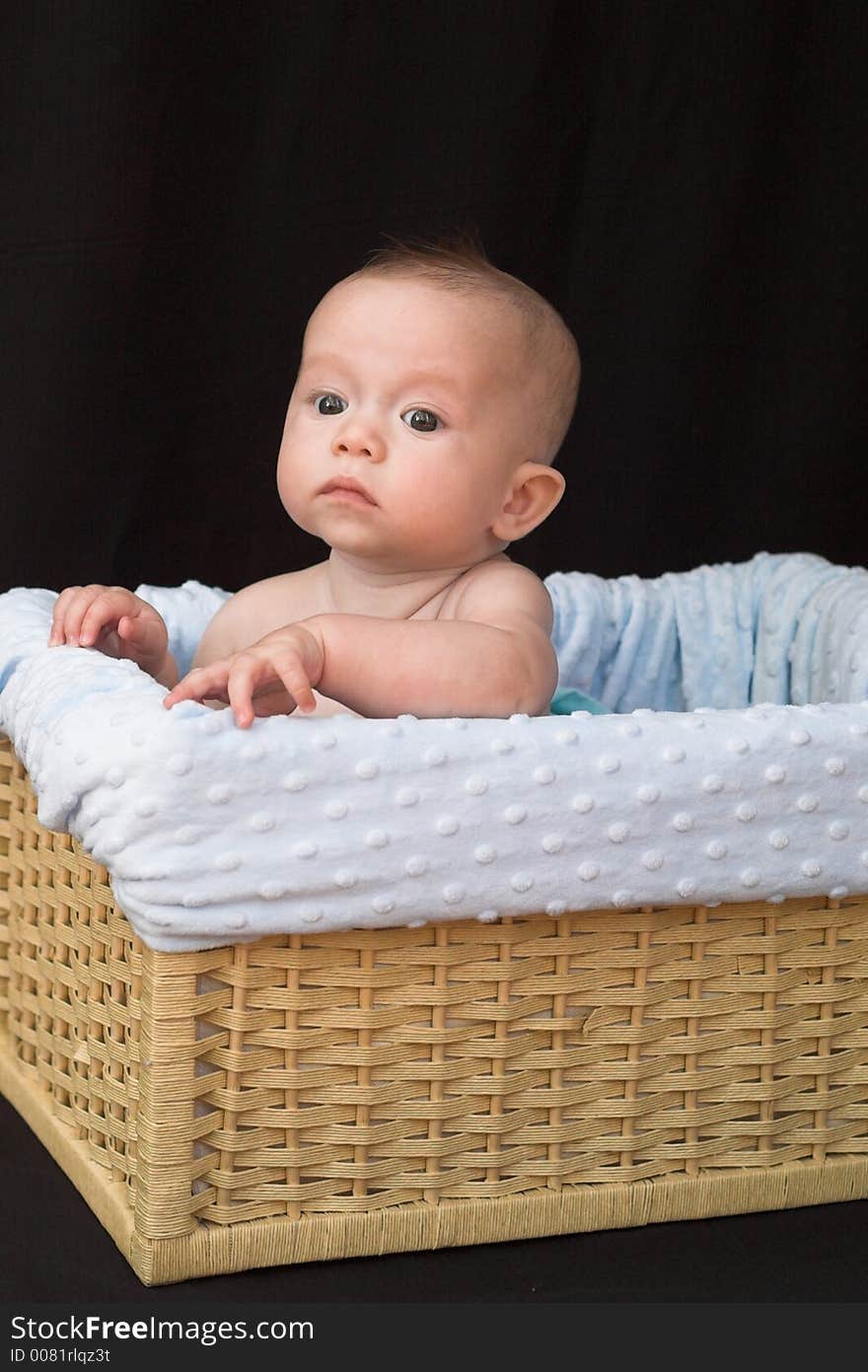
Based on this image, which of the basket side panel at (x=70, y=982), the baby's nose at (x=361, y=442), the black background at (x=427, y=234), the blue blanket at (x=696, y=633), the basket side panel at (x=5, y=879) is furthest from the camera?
the black background at (x=427, y=234)

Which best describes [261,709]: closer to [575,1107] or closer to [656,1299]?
[575,1107]

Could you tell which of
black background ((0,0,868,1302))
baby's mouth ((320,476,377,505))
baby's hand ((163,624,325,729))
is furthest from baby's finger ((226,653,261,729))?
black background ((0,0,868,1302))

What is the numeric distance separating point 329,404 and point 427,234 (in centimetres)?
57

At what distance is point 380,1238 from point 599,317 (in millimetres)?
1170

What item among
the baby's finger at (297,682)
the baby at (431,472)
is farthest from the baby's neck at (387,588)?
the baby's finger at (297,682)

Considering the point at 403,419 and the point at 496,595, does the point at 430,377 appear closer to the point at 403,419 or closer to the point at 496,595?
the point at 403,419

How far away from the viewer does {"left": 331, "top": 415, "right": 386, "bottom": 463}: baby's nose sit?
135 cm

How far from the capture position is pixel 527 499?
145 centimetres

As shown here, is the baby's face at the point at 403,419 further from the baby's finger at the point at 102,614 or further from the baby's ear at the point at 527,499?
the baby's finger at the point at 102,614

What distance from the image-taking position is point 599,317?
2152 mm

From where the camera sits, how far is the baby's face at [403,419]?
136cm

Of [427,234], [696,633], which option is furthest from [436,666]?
[427,234]

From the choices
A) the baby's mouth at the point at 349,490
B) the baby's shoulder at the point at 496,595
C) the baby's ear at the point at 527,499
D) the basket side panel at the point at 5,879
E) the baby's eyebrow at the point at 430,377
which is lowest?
the basket side panel at the point at 5,879

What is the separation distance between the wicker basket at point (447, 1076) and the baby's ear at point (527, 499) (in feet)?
1.05
